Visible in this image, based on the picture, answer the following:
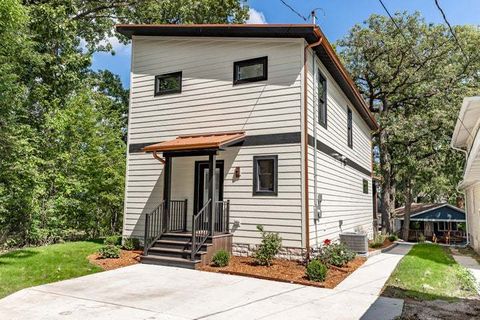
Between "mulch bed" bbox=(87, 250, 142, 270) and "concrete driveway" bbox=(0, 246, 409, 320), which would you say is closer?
"concrete driveway" bbox=(0, 246, 409, 320)

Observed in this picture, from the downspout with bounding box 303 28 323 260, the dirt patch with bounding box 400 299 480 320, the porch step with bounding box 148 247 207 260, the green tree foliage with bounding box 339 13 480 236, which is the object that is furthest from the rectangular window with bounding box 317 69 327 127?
the green tree foliage with bounding box 339 13 480 236

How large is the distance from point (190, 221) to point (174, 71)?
4.45 m

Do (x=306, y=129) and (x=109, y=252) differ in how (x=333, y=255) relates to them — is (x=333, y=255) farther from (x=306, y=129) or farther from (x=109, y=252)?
(x=109, y=252)

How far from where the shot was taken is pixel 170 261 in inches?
333

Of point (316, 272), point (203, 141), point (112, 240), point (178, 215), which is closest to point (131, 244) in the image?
point (112, 240)

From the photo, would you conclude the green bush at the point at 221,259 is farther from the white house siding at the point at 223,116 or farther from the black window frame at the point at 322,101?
the black window frame at the point at 322,101

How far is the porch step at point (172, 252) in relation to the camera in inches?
328

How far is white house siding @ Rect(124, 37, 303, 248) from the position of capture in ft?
Result: 28.6

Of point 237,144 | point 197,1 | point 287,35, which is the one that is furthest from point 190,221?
point 197,1

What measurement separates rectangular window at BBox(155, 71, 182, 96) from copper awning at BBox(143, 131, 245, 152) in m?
1.72

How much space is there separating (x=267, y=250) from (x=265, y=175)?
1.92 meters

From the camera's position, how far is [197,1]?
61.2 feet

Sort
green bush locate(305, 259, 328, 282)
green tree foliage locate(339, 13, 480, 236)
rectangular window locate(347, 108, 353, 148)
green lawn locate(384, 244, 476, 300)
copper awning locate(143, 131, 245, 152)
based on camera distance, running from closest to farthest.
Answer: green lawn locate(384, 244, 476, 300) → green bush locate(305, 259, 328, 282) → copper awning locate(143, 131, 245, 152) → rectangular window locate(347, 108, 353, 148) → green tree foliage locate(339, 13, 480, 236)

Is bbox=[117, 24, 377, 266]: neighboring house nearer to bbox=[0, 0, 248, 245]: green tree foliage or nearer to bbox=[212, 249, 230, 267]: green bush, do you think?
bbox=[212, 249, 230, 267]: green bush
